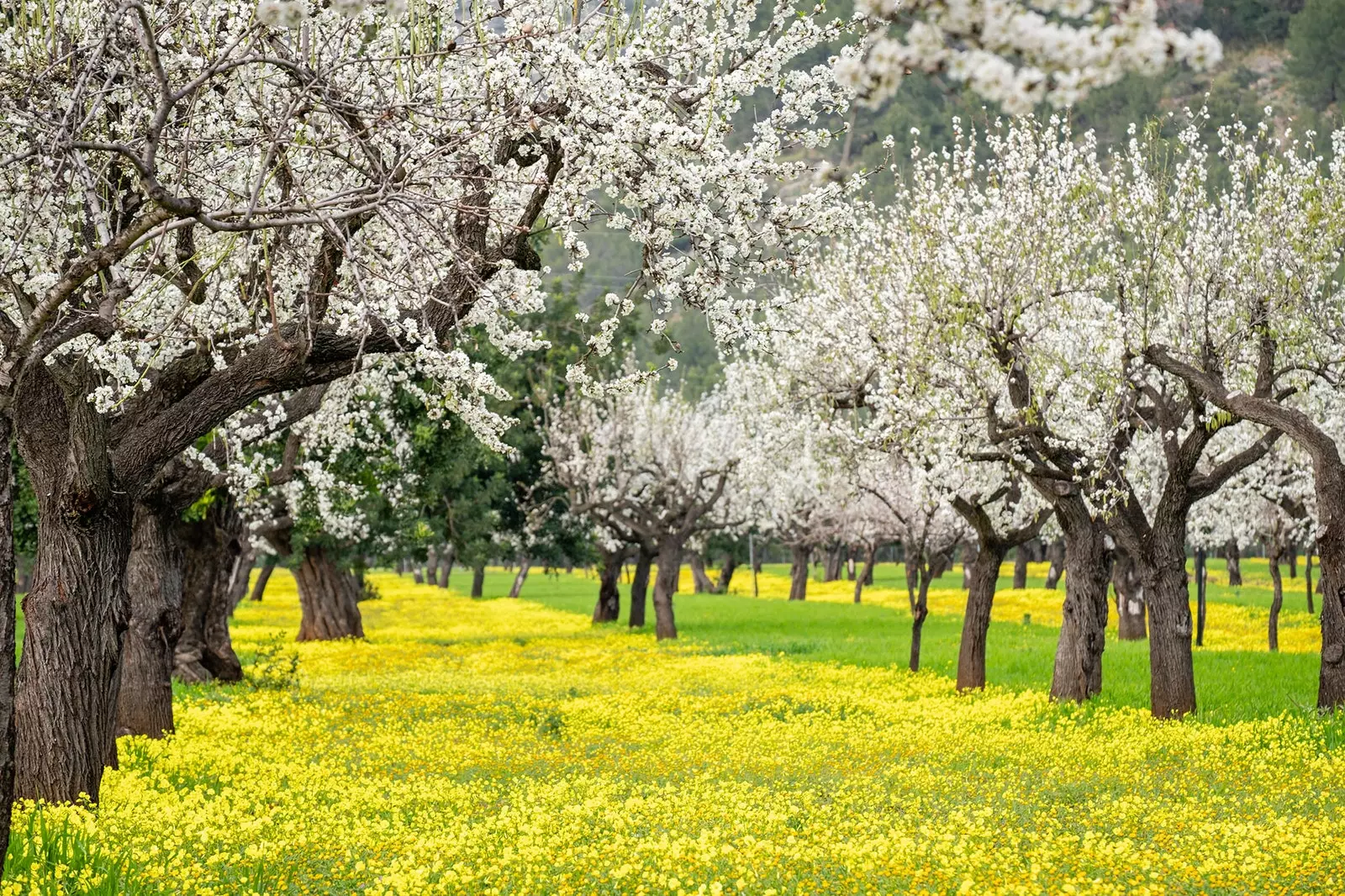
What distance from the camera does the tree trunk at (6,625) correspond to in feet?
24.7

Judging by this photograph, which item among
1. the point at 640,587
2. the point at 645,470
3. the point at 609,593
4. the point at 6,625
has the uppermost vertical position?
the point at 645,470

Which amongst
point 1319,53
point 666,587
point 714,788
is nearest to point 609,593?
point 666,587

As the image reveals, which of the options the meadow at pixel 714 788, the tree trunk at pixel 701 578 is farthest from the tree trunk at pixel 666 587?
the tree trunk at pixel 701 578

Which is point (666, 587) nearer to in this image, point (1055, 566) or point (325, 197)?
point (325, 197)

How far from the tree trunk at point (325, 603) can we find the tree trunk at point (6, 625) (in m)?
33.9

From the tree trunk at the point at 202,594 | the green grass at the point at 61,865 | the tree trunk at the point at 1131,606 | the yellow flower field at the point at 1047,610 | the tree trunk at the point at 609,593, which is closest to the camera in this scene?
the green grass at the point at 61,865

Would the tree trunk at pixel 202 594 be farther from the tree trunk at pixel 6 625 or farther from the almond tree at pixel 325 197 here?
the tree trunk at pixel 6 625

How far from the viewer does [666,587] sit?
43.3 metres

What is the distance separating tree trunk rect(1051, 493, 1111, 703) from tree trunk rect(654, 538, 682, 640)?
21030 millimetres

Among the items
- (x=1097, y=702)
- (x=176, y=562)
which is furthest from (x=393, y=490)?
(x=1097, y=702)

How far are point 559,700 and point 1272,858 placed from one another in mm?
17092

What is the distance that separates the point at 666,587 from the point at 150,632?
26.2 meters

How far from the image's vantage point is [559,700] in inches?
984

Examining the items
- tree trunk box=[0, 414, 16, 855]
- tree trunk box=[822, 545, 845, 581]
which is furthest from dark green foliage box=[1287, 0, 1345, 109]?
tree trunk box=[0, 414, 16, 855]
